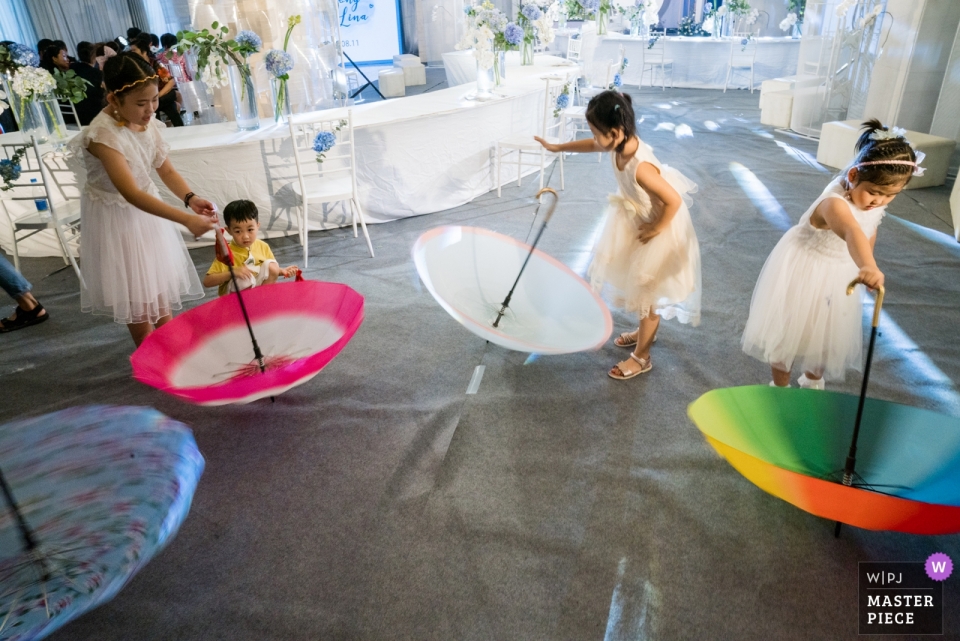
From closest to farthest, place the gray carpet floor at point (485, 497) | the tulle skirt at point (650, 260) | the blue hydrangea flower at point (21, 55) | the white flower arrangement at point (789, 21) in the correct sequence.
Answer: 1. the gray carpet floor at point (485, 497)
2. the tulle skirt at point (650, 260)
3. the blue hydrangea flower at point (21, 55)
4. the white flower arrangement at point (789, 21)

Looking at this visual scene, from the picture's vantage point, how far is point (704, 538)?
185cm

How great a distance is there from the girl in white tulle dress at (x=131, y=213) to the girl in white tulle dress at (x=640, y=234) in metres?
1.47

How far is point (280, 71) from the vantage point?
12.6 ft

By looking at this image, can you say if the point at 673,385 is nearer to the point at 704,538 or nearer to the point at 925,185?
the point at 704,538

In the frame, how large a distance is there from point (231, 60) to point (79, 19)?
847 centimetres

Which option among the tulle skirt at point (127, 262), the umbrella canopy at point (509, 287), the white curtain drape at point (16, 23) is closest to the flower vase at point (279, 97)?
the tulle skirt at point (127, 262)

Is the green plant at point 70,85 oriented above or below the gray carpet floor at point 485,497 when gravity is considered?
above

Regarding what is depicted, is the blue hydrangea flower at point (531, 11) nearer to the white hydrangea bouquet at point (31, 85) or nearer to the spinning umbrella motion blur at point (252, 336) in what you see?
the white hydrangea bouquet at point (31, 85)

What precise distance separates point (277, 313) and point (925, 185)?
5.24 meters

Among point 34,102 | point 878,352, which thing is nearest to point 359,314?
point 878,352

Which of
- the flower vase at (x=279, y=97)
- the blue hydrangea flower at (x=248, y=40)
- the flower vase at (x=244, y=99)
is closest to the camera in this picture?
the blue hydrangea flower at (x=248, y=40)

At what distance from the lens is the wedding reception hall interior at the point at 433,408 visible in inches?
59.3

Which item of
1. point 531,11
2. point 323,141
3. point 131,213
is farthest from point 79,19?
point 131,213

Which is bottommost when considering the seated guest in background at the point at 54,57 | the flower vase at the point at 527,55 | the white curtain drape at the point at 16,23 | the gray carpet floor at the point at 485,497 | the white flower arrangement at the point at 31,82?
the gray carpet floor at the point at 485,497
